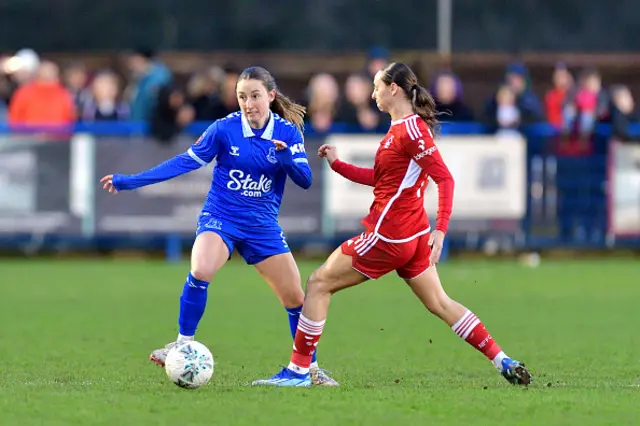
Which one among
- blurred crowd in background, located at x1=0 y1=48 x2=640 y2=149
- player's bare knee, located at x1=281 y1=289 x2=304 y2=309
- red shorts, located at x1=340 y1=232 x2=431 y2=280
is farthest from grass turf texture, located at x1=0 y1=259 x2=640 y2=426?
blurred crowd in background, located at x1=0 y1=48 x2=640 y2=149

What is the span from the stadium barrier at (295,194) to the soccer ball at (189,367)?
381 inches

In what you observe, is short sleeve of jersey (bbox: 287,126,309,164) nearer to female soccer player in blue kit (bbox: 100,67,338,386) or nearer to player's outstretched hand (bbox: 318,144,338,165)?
female soccer player in blue kit (bbox: 100,67,338,386)

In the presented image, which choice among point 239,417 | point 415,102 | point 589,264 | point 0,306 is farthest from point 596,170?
point 239,417

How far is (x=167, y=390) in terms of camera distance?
8250mm

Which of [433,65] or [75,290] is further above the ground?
[433,65]

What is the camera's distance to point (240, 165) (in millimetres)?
9016

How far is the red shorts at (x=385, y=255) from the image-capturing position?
27.8ft

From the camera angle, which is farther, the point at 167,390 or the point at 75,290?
the point at 75,290

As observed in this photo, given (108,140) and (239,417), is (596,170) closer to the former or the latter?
(108,140)

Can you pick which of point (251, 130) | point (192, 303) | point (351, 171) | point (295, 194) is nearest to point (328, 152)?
point (351, 171)

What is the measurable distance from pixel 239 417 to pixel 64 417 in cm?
88

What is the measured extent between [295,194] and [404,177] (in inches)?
384

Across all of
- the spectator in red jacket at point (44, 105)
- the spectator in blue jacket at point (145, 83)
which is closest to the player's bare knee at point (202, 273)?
the spectator in blue jacket at point (145, 83)

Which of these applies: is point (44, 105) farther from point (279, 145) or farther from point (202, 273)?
point (279, 145)
